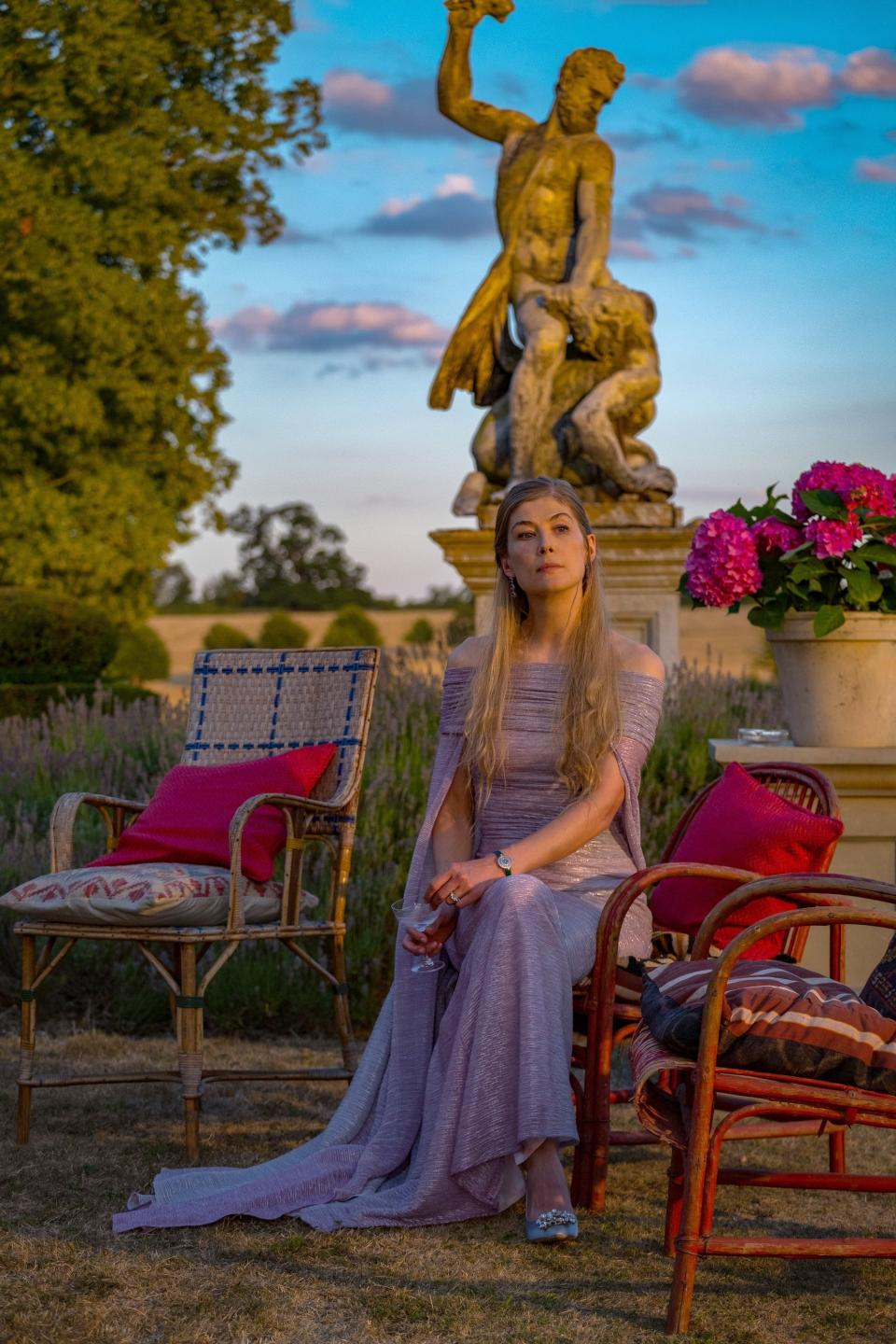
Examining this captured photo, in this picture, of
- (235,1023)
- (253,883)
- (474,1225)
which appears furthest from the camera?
(235,1023)

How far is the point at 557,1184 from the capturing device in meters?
2.88

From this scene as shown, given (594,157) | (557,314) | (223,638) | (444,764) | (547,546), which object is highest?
(594,157)

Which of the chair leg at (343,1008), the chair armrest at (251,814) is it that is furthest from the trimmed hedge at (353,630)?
the chair armrest at (251,814)

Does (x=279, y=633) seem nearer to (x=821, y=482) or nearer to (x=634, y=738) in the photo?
(x=821, y=482)

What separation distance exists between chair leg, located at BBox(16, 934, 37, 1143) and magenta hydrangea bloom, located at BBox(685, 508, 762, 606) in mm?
2010

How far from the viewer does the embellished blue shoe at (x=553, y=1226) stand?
9.28 ft

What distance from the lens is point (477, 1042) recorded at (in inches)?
116

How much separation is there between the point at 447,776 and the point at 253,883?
82cm

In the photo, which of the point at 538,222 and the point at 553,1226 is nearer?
the point at 553,1226

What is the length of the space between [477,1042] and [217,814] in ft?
4.12

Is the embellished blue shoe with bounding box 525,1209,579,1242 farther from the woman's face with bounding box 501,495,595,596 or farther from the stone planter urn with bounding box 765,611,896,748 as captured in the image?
the stone planter urn with bounding box 765,611,896,748

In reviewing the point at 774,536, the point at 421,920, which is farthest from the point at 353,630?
the point at 421,920

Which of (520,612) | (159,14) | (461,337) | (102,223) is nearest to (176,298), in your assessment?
(102,223)

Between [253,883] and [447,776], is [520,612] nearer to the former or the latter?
[447,776]
